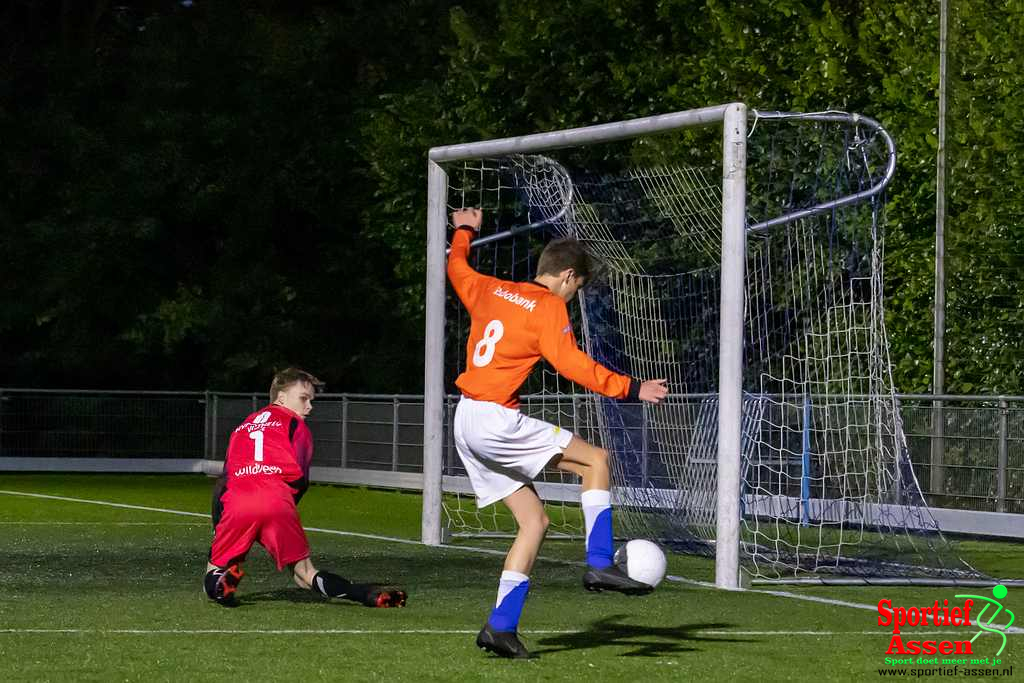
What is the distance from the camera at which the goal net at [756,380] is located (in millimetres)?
12617

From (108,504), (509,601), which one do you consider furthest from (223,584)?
(108,504)

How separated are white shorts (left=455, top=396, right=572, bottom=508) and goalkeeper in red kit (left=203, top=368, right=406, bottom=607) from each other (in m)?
1.91

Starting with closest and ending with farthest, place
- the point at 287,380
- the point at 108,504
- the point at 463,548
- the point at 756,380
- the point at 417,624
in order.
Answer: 1. the point at 417,624
2. the point at 287,380
3. the point at 463,548
4. the point at 756,380
5. the point at 108,504

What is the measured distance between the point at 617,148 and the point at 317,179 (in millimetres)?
9554

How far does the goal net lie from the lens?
1262 cm

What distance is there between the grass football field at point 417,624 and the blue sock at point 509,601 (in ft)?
0.56

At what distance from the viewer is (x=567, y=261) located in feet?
26.4

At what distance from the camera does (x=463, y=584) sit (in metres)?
11.0

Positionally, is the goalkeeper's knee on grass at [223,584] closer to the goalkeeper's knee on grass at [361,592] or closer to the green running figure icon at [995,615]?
the goalkeeper's knee on grass at [361,592]

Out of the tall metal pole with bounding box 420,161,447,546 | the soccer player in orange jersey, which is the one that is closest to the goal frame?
the tall metal pole with bounding box 420,161,447,546

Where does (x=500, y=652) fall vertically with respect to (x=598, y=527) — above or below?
below

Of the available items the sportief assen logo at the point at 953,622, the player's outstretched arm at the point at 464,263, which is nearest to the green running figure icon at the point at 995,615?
the sportief assen logo at the point at 953,622

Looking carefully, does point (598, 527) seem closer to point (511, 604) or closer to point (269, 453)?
point (511, 604)

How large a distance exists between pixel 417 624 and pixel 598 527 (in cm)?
156
